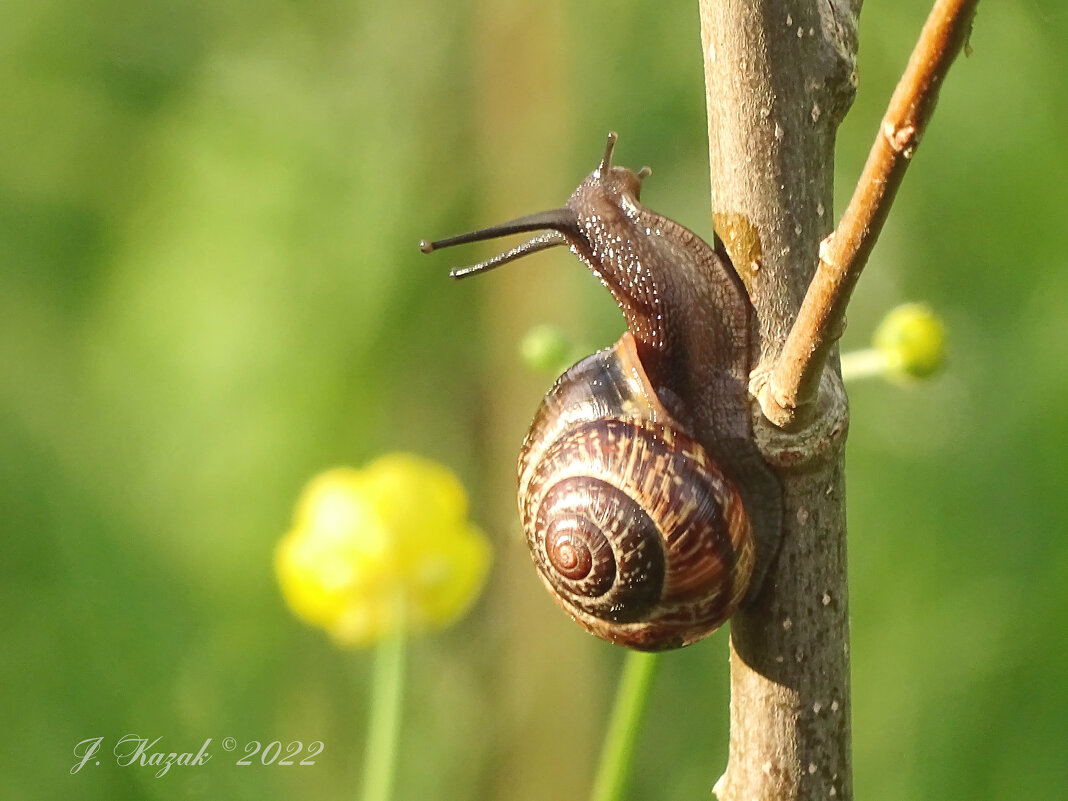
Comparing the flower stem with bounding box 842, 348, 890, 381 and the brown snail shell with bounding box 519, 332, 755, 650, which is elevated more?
the flower stem with bounding box 842, 348, 890, 381

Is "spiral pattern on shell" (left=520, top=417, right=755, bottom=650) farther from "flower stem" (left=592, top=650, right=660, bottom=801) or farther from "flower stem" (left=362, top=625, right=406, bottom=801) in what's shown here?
"flower stem" (left=362, top=625, right=406, bottom=801)

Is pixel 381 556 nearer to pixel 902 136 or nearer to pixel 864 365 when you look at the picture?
pixel 864 365

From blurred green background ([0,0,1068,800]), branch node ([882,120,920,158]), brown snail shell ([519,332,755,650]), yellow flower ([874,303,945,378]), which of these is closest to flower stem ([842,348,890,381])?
yellow flower ([874,303,945,378])

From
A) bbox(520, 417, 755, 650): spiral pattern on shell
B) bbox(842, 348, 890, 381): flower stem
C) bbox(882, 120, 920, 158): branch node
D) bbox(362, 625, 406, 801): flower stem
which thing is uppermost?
bbox(842, 348, 890, 381): flower stem

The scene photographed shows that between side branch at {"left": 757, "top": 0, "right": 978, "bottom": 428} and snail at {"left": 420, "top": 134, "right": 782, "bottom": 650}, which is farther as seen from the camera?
snail at {"left": 420, "top": 134, "right": 782, "bottom": 650}

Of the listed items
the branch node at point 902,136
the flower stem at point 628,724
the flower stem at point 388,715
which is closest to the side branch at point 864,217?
the branch node at point 902,136

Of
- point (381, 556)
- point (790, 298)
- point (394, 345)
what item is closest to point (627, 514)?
point (790, 298)

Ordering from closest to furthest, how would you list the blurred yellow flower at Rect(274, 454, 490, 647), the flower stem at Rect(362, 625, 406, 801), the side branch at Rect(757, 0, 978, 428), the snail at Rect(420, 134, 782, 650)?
the side branch at Rect(757, 0, 978, 428) → the snail at Rect(420, 134, 782, 650) → the flower stem at Rect(362, 625, 406, 801) → the blurred yellow flower at Rect(274, 454, 490, 647)
